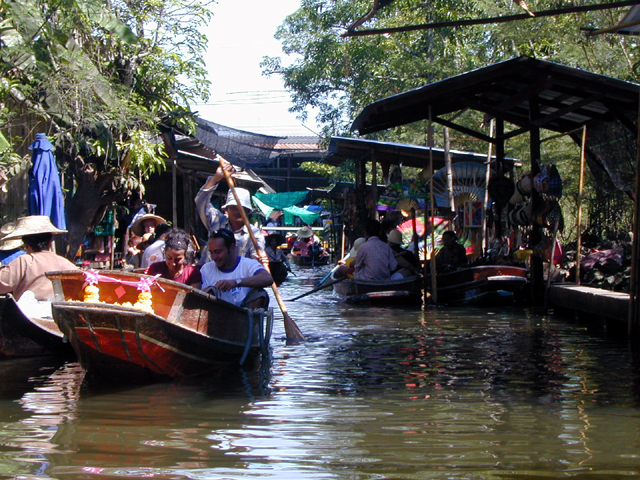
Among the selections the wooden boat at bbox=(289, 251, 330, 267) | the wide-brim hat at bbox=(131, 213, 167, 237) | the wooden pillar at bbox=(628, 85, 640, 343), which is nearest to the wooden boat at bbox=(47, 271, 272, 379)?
the wooden pillar at bbox=(628, 85, 640, 343)

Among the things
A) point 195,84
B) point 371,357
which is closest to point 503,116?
point 195,84

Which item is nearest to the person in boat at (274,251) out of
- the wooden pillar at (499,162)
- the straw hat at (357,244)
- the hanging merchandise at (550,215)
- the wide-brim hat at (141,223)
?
the straw hat at (357,244)

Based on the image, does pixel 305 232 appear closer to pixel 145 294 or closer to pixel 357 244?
pixel 357 244

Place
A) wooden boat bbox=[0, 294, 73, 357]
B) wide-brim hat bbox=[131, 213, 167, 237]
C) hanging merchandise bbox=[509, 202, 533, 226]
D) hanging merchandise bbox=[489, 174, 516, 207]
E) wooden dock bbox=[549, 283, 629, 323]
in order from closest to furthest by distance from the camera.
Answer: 1. wooden boat bbox=[0, 294, 73, 357]
2. wooden dock bbox=[549, 283, 629, 323]
3. wide-brim hat bbox=[131, 213, 167, 237]
4. hanging merchandise bbox=[509, 202, 533, 226]
5. hanging merchandise bbox=[489, 174, 516, 207]

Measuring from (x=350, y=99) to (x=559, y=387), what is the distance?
19.9m

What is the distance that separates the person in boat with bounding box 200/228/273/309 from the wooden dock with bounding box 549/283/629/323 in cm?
430

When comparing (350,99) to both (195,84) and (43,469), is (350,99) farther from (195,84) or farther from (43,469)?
(43,469)

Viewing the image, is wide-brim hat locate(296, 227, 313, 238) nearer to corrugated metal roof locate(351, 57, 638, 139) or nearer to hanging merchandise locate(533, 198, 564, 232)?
corrugated metal roof locate(351, 57, 638, 139)

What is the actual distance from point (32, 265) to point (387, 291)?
20.9 ft

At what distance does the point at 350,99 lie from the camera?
83.6ft

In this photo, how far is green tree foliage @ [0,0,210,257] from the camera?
9570mm

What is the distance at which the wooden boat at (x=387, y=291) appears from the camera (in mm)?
12469

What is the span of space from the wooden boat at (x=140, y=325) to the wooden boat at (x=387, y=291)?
231 inches

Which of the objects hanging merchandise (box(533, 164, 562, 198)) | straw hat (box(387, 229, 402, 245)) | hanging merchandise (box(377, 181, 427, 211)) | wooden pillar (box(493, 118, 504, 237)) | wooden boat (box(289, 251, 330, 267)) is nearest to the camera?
hanging merchandise (box(533, 164, 562, 198))
